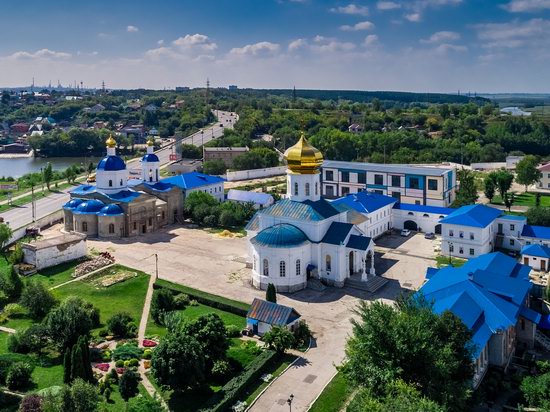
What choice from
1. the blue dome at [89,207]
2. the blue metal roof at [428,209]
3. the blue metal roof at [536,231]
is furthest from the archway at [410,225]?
the blue dome at [89,207]

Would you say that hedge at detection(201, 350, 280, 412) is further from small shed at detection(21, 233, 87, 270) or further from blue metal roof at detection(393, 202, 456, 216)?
blue metal roof at detection(393, 202, 456, 216)

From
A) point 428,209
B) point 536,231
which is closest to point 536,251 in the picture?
point 536,231

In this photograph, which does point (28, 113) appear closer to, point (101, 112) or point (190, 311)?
point (101, 112)

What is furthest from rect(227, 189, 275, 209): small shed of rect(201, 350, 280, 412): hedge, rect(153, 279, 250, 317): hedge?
rect(201, 350, 280, 412): hedge

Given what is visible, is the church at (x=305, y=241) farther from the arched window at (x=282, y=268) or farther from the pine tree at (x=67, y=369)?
the pine tree at (x=67, y=369)

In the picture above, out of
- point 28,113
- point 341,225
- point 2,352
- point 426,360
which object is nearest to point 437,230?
point 341,225

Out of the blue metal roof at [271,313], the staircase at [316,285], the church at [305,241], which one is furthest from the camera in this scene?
the staircase at [316,285]
